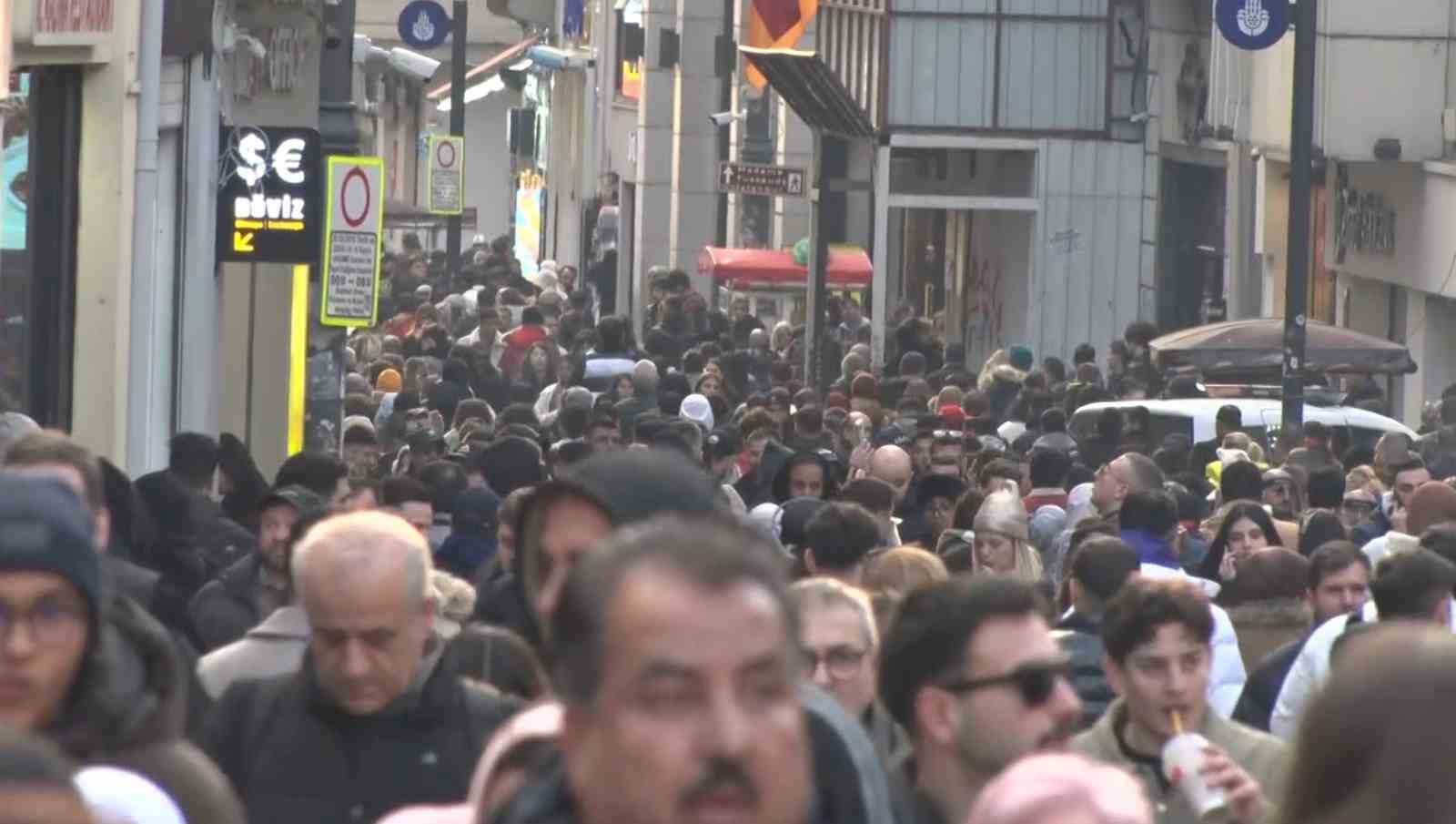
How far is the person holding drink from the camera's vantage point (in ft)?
21.6

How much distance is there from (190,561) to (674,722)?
844cm

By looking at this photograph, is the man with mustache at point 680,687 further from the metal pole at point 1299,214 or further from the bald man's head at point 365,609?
the metal pole at point 1299,214

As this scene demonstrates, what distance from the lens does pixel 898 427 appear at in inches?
847

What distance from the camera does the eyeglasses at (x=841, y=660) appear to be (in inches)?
263

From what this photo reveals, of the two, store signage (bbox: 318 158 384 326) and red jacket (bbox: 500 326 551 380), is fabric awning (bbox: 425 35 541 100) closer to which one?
red jacket (bbox: 500 326 551 380)

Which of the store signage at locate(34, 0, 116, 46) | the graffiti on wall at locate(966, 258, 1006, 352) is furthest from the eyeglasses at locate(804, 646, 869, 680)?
the graffiti on wall at locate(966, 258, 1006, 352)

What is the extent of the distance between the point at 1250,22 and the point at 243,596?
17.3 m

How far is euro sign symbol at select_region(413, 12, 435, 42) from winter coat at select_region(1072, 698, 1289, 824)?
40.6 meters

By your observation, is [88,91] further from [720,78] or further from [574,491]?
[720,78]

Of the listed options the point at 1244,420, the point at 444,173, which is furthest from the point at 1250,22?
the point at 444,173

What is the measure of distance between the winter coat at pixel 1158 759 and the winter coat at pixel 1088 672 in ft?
4.58

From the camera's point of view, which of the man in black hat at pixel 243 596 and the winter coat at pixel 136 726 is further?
the man in black hat at pixel 243 596


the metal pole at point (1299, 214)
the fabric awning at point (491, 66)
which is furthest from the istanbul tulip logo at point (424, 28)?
the metal pole at point (1299, 214)

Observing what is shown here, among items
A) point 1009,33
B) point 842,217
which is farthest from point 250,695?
point 842,217
